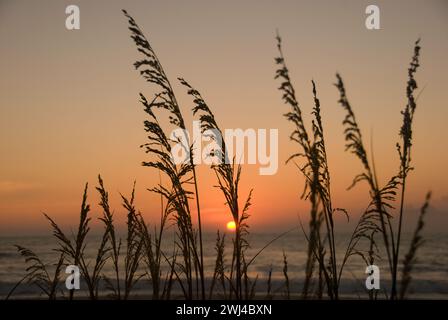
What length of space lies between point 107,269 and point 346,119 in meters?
33.5

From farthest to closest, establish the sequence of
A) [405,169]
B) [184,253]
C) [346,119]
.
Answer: [184,253] → [405,169] → [346,119]

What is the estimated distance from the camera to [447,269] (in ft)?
107

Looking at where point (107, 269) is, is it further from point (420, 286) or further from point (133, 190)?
point (133, 190)
